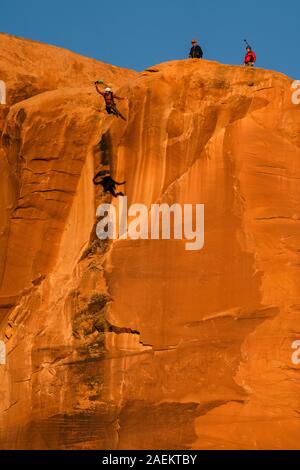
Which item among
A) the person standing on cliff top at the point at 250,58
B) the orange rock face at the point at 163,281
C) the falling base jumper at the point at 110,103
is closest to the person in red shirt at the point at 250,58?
A: the person standing on cliff top at the point at 250,58

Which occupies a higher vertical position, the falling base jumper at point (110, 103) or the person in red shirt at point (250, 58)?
the person in red shirt at point (250, 58)

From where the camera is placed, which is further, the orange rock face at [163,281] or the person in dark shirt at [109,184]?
the person in dark shirt at [109,184]

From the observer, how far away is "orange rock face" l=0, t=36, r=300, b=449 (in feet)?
118

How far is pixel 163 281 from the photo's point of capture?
37.0 metres

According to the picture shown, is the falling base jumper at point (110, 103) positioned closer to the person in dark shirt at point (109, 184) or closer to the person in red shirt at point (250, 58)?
the person in dark shirt at point (109, 184)

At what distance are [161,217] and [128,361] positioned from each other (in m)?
4.47

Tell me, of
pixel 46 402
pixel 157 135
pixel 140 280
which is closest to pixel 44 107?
pixel 157 135

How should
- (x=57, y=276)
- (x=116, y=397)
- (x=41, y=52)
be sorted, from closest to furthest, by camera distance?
1. (x=116, y=397)
2. (x=57, y=276)
3. (x=41, y=52)

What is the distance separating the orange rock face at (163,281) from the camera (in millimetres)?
36062

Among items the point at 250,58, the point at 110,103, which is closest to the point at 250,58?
the point at 250,58

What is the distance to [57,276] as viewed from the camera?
39.2 m

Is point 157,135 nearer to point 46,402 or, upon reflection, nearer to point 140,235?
point 140,235

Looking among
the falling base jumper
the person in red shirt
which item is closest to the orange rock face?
the falling base jumper

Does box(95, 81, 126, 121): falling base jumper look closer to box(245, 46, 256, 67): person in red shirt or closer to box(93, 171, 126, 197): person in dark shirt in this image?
box(93, 171, 126, 197): person in dark shirt
